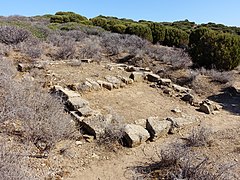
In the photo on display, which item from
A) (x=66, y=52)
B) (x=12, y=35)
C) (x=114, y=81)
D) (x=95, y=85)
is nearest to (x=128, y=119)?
(x=95, y=85)

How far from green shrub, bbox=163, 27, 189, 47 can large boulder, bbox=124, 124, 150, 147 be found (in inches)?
520

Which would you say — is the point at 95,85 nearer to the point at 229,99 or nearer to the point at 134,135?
the point at 134,135

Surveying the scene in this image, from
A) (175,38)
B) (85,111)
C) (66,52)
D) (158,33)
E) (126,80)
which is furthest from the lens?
(158,33)

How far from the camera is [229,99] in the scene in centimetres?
891

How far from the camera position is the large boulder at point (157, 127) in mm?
5629

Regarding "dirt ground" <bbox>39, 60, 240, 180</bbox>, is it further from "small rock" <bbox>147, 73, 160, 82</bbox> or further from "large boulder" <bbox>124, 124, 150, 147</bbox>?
"small rock" <bbox>147, 73, 160, 82</bbox>

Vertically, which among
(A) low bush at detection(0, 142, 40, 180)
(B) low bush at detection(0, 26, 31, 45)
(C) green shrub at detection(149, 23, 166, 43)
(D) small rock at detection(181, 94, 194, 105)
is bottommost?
(D) small rock at detection(181, 94, 194, 105)

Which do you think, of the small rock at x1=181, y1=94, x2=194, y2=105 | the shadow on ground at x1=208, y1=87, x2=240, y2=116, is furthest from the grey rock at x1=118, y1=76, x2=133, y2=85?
the shadow on ground at x1=208, y1=87, x2=240, y2=116

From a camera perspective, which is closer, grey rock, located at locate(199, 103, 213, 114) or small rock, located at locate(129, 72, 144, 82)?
grey rock, located at locate(199, 103, 213, 114)

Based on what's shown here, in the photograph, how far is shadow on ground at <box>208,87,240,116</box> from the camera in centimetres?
810

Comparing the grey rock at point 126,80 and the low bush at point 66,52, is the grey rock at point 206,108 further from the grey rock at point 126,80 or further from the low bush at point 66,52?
the low bush at point 66,52

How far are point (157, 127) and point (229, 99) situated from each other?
4.02 m

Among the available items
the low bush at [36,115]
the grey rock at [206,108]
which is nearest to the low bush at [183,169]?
the low bush at [36,115]

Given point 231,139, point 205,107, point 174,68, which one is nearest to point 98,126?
point 231,139
